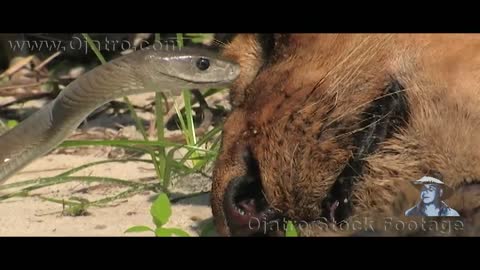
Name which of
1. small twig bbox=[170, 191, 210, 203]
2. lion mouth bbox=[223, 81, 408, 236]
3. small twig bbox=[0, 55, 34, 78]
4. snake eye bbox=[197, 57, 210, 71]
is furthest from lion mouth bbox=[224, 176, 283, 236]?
small twig bbox=[0, 55, 34, 78]

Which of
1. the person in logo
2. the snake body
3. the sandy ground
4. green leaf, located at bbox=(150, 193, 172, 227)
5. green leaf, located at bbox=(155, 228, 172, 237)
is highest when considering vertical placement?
the snake body

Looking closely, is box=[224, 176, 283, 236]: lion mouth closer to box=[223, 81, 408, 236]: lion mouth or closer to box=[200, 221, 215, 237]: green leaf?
box=[223, 81, 408, 236]: lion mouth

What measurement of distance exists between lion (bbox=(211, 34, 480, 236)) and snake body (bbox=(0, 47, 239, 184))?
1.10 meters

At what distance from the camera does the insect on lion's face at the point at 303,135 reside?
2.64m

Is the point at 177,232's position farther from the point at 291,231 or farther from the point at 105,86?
the point at 105,86

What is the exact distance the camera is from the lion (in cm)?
263

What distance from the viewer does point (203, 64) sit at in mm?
3832

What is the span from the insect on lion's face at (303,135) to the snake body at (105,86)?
1049 mm

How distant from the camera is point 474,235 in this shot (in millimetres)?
2691

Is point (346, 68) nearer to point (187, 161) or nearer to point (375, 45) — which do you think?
point (375, 45)

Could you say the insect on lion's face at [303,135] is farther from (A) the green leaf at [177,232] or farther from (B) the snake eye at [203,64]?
(B) the snake eye at [203,64]

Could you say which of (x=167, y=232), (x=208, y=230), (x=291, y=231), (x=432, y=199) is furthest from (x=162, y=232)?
(x=432, y=199)

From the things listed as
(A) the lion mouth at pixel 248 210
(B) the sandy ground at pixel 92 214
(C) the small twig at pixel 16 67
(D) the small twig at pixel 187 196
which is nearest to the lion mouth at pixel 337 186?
(A) the lion mouth at pixel 248 210
